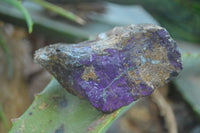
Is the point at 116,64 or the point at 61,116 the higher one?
the point at 116,64

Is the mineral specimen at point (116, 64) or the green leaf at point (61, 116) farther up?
the mineral specimen at point (116, 64)

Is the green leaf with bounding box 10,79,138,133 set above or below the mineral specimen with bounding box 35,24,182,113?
below

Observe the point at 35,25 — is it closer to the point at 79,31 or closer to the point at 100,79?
the point at 79,31

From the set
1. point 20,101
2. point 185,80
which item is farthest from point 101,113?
point 20,101
